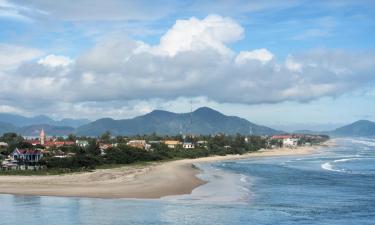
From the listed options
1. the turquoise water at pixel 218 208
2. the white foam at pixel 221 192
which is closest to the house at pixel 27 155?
the white foam at pixel 221 192

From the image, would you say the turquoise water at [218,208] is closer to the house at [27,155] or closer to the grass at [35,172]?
the grass at [35,172]

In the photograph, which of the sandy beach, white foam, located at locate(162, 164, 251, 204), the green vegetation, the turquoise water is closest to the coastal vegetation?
the green vegetation

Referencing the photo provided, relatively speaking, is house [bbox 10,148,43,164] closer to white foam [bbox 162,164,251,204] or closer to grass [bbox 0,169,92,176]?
grass [bbox 0,169,92,176]

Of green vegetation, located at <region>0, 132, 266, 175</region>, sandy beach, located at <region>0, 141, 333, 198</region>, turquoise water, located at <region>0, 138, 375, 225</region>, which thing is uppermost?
green vegetation, located at <region>0, 132, 266, 175</region>

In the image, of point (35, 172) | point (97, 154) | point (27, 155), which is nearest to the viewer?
point (35, 172)

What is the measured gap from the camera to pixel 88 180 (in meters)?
62.3

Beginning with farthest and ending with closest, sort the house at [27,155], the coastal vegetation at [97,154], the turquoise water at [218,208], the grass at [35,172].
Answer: the house at [27,155] < the coastal vegetation at [97,154] < the grass at [35,172] < the turquoise water at [218,208]

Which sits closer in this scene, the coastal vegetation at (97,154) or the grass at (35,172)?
the grass at (35,172)

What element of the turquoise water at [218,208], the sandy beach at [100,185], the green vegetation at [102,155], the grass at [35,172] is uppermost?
the green vegetation at [102,155]

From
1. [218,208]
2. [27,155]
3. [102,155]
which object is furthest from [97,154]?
[218,208]

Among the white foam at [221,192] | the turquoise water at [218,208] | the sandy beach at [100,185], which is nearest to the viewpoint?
the turquoise water at [218,208]

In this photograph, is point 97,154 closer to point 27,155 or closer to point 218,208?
point 27,155

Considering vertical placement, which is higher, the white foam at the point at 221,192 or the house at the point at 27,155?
Result: the house at the point at 27,155

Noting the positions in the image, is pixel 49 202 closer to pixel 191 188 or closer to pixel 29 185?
pixel 29 185
